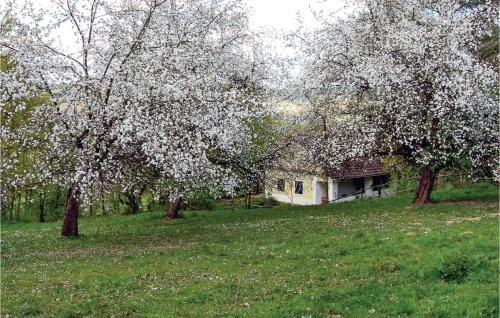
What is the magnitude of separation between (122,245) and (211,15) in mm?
14763

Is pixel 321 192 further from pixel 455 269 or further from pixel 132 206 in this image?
pixel 455 269

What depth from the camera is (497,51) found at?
2872cm

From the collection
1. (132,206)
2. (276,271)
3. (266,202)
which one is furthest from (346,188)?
(276,271)

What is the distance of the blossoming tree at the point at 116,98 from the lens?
20.2m

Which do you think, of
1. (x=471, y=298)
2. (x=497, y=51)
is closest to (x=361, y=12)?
(x=497, y=51)

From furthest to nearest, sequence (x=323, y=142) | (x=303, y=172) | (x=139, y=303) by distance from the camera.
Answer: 1. (x=303, y=172)
2. (x=323, y=142)
3. (x=139, y=303)

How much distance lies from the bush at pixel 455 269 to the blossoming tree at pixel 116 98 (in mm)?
10298

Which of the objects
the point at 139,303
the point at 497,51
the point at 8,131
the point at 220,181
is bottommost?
the point at 139,303

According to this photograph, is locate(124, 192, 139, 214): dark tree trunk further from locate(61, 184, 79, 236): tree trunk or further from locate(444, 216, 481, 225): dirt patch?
locate(444, 216, 481, 225): dirt patch

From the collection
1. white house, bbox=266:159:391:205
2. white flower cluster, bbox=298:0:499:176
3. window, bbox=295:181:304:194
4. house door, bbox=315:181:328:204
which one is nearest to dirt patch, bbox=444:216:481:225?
white flower cluster, bbox=298:0:499:176

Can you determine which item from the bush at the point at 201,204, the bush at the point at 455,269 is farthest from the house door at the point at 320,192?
the bush at the point at 455,269

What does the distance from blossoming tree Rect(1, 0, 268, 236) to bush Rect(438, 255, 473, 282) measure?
10.3 metres

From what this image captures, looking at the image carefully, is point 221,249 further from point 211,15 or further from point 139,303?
point 211,15

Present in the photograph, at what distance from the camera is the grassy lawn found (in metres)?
10.8
